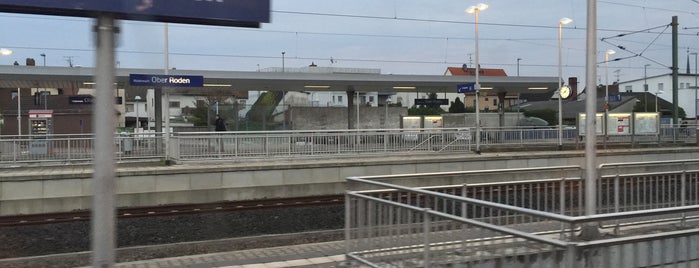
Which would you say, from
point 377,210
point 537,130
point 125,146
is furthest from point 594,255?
point 537,130

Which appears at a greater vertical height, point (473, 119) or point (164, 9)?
point (164, 9)

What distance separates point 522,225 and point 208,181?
1204cm

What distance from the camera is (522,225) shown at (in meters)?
5.57

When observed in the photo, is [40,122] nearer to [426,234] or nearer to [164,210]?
[164,210]

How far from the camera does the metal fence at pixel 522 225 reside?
12.4 feet

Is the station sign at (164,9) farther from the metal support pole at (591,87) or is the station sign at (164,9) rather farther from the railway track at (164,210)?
the railway track at (164,210)

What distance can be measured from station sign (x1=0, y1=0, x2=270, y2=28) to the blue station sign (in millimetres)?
16935

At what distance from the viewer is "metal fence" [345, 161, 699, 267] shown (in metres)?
3.78

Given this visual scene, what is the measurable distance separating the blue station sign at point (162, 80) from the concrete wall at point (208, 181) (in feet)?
12.4

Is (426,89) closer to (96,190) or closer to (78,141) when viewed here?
(78,141)

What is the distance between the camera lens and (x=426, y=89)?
1473 inches

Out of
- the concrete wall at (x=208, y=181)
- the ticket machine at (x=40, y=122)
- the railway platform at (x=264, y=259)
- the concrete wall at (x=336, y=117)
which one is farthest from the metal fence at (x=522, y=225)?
the concrete wall at (x=336, y=117)

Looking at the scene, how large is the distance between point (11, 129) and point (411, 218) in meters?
60.1

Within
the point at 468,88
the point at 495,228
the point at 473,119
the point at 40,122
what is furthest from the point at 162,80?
the point at 473,119
